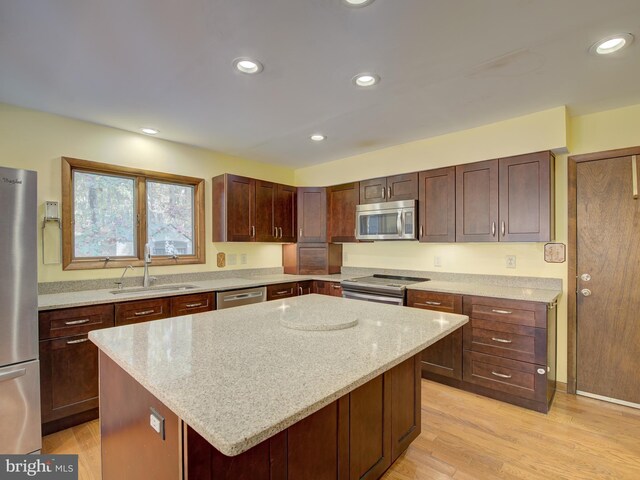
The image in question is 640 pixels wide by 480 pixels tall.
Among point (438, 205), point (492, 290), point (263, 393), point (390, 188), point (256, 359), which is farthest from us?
point (390, 188)

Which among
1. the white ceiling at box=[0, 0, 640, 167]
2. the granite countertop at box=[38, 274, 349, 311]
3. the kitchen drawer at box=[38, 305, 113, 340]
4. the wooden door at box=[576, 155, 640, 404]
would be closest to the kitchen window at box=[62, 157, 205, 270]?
the granite countertop at box=[38, 274, 349, 311]

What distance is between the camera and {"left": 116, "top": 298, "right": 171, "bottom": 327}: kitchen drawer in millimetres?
2570

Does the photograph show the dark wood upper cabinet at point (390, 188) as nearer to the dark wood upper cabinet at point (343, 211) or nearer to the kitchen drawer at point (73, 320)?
the dark wood upper cabinet at point (343, 211)

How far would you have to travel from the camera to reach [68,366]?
234 centimetres

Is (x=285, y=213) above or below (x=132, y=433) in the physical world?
above

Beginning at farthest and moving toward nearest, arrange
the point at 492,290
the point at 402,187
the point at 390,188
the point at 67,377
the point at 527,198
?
the point at 390,188, the point at 402,187, the point at 492,290, the point at 527,198, the point at 67,377

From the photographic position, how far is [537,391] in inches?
98.3

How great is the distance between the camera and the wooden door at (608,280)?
2613 millimetres

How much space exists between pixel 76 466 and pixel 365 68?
307cm

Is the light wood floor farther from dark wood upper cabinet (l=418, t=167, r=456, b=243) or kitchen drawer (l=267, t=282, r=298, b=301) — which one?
kitchen drawer (l=267, t=282, r=298, b=301)

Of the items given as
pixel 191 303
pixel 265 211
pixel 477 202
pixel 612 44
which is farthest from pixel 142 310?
pixel 612 44

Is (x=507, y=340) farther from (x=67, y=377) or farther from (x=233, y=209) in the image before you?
(x=67, y=377)

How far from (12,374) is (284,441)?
1973 mm

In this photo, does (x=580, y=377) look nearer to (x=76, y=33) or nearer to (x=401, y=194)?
(x=401, y=194)
